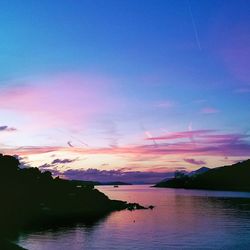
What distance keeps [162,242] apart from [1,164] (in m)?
88.8

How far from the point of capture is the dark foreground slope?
449ft

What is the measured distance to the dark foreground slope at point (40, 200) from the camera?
137 meters

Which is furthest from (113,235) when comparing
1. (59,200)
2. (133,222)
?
(59,200)

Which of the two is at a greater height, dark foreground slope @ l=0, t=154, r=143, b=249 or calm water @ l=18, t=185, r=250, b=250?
dark foreground slope @ l=0, t=154, r=143, b=249

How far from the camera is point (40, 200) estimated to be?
166 m

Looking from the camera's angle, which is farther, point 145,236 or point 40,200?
point 40,200

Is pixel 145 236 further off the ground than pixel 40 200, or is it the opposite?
pixel 40 200

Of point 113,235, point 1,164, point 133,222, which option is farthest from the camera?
point 1,164

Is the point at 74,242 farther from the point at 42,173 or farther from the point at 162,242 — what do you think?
the point at 42,173

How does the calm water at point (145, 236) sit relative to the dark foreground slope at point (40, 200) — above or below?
below

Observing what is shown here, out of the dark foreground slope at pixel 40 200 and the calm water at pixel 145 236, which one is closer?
the calm water at pixel 145 236

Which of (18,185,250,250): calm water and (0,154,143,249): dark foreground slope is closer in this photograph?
(18,185,250,250): calm water

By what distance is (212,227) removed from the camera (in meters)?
125

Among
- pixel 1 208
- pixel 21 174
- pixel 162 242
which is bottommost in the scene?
pixel 162 242
